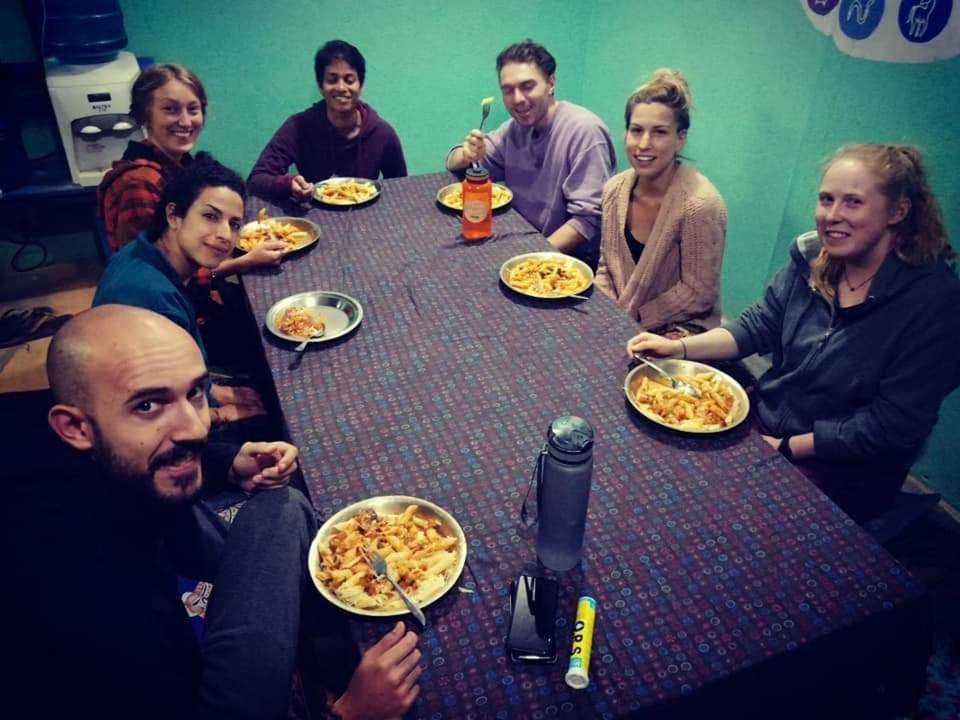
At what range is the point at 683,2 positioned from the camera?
3.89 metres

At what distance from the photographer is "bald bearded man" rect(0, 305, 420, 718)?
3.51 ft

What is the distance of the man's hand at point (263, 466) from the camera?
1715 mm

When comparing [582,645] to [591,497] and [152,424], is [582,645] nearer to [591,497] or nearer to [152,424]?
[591,497]

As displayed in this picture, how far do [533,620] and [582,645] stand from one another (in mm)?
105

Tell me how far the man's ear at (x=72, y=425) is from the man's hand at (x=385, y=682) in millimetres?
685

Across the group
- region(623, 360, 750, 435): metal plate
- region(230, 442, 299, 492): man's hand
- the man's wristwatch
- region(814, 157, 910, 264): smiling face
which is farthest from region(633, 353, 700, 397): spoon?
region(230, 442, 299, 492): man's hand

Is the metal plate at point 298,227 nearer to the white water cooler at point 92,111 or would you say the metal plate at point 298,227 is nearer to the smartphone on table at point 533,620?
the white water cooler at point 92,111

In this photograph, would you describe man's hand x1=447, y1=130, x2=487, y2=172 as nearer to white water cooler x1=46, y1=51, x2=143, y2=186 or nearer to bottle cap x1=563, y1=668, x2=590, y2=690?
white water cooler x1=46, y1=51, x2=143, y2=186

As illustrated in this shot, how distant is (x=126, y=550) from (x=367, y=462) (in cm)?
59

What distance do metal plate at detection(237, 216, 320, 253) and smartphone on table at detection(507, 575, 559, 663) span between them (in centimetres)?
180

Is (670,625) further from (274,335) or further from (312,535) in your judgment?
(274,335)

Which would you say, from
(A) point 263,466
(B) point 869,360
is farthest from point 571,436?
(B) point 869,360

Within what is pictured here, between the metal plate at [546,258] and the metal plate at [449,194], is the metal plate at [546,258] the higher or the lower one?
the lower one

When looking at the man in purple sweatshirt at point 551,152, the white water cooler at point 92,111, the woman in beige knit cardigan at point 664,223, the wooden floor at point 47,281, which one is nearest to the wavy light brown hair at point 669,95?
the woman in beige knit cardigan at point 664,223
